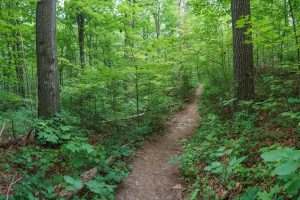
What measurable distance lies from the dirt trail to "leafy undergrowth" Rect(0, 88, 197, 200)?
0.27 metres

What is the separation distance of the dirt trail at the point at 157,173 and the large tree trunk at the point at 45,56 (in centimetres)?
276

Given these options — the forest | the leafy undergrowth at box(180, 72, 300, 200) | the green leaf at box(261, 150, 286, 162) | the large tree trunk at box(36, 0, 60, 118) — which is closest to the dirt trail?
the forest

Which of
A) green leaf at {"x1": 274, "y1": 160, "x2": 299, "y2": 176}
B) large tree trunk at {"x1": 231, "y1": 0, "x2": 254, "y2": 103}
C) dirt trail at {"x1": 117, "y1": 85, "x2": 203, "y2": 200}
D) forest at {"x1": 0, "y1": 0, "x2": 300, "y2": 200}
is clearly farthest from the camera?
large tree trunk at {"x1": 231, "y1": 0, "x2": 254, "y2": 103}

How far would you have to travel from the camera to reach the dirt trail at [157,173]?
16.1 feet

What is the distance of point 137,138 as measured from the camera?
788 cm

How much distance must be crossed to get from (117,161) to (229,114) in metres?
3.99

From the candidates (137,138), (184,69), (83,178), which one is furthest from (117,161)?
(184,69)

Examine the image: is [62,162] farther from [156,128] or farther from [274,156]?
[274,156]

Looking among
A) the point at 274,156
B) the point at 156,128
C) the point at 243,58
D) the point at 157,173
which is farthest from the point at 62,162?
the point at 243,58

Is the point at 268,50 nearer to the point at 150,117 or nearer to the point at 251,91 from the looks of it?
the point at 251,91

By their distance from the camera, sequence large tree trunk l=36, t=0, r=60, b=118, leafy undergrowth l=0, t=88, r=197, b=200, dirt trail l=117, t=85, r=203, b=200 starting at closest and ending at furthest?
leafy undergrowth l=0, t=88, r=197, b=200
dirt trail l=117, t=85, r=203, b=200
large tree trunk l=36, t=0, r=60, b=118

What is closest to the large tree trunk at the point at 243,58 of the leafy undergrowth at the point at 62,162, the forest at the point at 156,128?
the forest at the point at 156,128

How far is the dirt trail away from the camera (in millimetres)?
4898

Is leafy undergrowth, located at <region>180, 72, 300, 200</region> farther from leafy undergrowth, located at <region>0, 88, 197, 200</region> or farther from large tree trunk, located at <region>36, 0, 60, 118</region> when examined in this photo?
large tree trunk, located at <region>36, 0, 60, 118</region>
